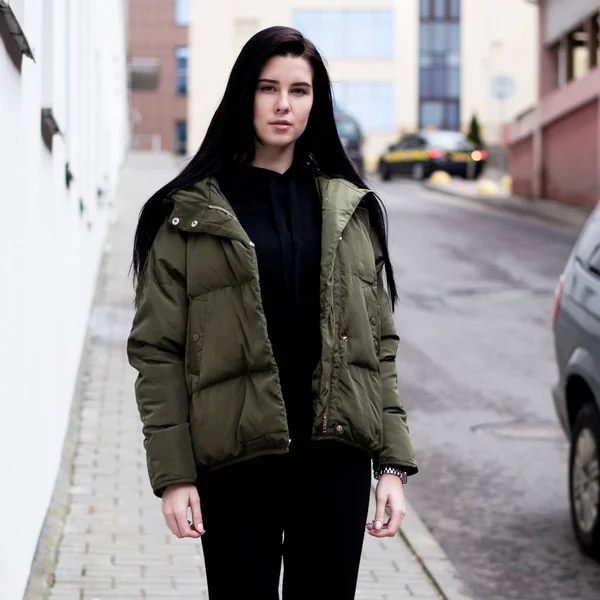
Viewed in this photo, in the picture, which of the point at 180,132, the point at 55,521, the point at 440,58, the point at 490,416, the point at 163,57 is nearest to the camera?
the point at 55,521

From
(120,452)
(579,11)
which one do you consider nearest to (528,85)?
(579,11)

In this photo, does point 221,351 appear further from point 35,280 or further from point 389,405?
point 35,280

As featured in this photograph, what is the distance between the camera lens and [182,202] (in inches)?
129

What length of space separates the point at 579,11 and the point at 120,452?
75.2 feet

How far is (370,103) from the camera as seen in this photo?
62094mm

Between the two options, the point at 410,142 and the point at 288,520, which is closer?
the point at 288,520

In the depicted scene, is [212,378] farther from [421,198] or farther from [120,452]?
[421,198]

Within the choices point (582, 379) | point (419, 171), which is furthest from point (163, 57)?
point (582, 379)

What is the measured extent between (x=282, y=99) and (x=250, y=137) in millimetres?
123

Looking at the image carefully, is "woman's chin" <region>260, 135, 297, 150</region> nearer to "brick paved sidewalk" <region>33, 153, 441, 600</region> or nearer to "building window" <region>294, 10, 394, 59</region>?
"brick paved sidewalk" <region>33, 153, 441, 600</region>

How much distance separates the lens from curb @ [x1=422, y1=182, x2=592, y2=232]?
27141mm

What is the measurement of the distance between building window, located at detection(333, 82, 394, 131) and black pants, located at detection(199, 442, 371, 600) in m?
58.7

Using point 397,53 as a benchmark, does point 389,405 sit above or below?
below

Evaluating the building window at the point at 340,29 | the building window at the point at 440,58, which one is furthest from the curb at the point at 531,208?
the building window at the point at 440,58
